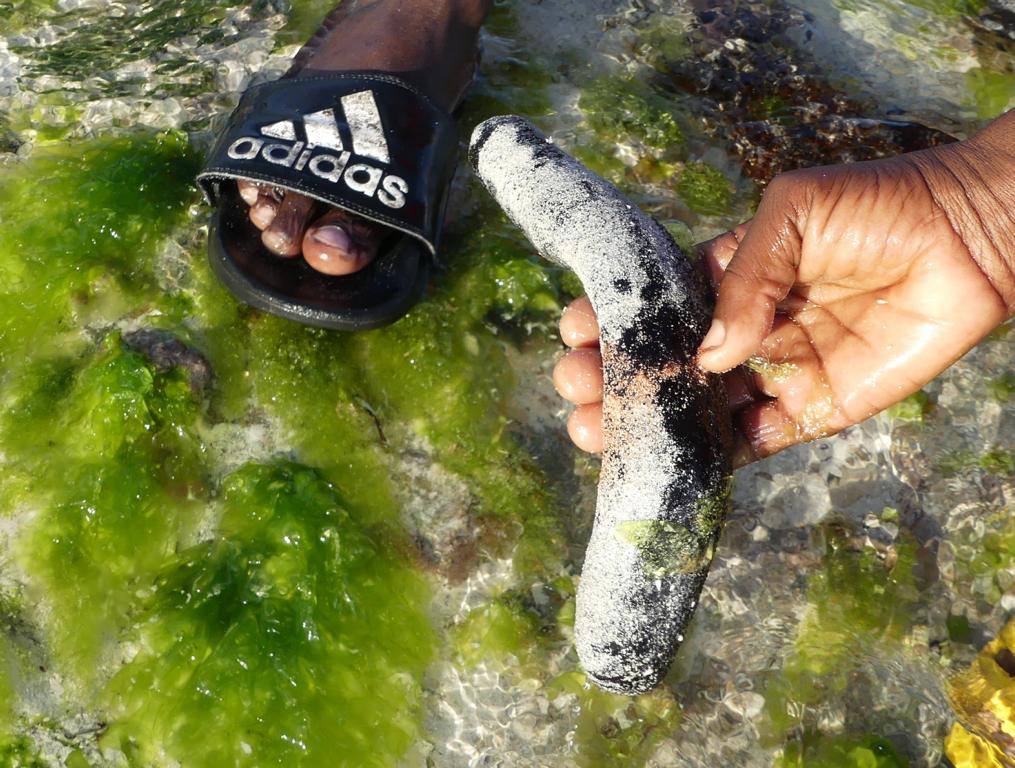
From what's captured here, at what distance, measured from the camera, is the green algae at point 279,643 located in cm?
297

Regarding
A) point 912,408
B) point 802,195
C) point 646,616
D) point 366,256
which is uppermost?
point 802,195

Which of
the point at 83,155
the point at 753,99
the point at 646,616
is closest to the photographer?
the point at 646,616

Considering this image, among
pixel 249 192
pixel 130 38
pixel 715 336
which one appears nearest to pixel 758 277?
pixel 715 336

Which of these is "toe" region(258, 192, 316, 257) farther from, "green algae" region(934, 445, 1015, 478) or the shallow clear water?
"green algae" region(934, 445, 1015, 478)

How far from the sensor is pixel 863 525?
3.59 m

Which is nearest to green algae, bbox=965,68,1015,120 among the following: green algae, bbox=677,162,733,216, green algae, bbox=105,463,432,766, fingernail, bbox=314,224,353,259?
green algae, bbox=677,162,733,216

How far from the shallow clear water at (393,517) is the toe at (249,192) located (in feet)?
1.43

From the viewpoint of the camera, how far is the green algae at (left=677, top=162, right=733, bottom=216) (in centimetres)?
433

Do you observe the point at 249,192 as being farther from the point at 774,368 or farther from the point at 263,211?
the point at 774,368

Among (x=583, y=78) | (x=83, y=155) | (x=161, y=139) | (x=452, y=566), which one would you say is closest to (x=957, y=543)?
(x=452, y=566)

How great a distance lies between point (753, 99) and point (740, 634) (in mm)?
2977

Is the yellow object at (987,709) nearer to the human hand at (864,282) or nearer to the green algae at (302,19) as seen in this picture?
the human hand at (864,282)

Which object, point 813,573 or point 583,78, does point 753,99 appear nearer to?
point 583,78

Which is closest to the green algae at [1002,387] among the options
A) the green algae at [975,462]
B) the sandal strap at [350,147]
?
the green algae at [975,462]
